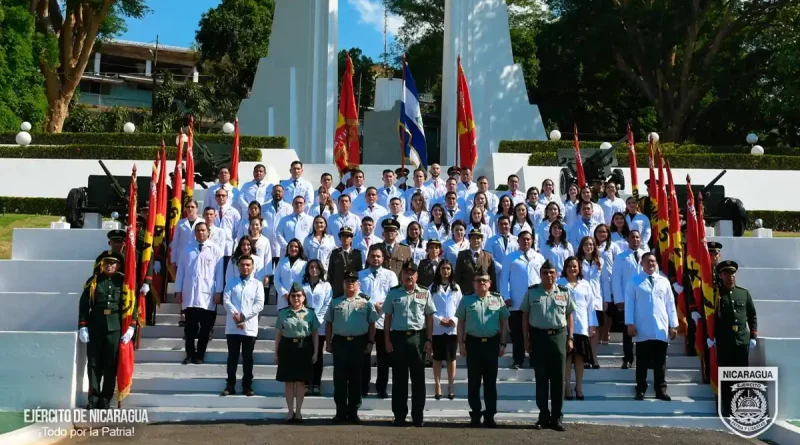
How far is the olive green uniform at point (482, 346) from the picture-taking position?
733cm

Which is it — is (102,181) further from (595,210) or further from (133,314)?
(595,210)

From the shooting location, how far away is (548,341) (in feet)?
24.2

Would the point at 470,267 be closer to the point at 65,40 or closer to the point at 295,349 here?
the point at 295,349

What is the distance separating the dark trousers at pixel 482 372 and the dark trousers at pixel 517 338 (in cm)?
116

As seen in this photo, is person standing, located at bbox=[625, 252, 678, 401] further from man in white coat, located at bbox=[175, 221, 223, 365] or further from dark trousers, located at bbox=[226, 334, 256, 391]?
man in white coat, located at bbox=[175, 221, 223, 365]

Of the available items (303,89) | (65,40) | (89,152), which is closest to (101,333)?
(89,152)

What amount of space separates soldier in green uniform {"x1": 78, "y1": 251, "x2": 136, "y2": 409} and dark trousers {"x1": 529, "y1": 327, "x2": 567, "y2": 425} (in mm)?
3775

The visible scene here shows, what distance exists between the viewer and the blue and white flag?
46.5ft

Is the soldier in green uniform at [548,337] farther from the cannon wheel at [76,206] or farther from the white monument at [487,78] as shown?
the white monument at [487,78]

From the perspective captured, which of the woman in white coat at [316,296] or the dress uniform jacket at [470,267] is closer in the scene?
the woman in white coat at [316,296]

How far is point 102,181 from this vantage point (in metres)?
12.4

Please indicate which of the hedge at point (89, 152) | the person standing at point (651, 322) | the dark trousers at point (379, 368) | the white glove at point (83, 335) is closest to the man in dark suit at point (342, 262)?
the dark trousers at point (379, 368)

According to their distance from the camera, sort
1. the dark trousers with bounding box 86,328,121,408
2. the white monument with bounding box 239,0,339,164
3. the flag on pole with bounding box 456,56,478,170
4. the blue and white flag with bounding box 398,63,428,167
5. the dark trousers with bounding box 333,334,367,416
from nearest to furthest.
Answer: the dark trousers with bounding box 333,334,367,416
the dark trousers with bounding box 86,328,121,408
the blue and white flag with bounding box 398,63,428,167
the flag on pole with bounding box 456,56,478,170
the white monument with bounding box 239,0,339,164

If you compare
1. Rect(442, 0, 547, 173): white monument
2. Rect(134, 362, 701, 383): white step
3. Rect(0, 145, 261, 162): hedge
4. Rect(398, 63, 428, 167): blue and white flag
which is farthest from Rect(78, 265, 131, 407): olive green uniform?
Rect(442, 0, 547, 173): white monument
